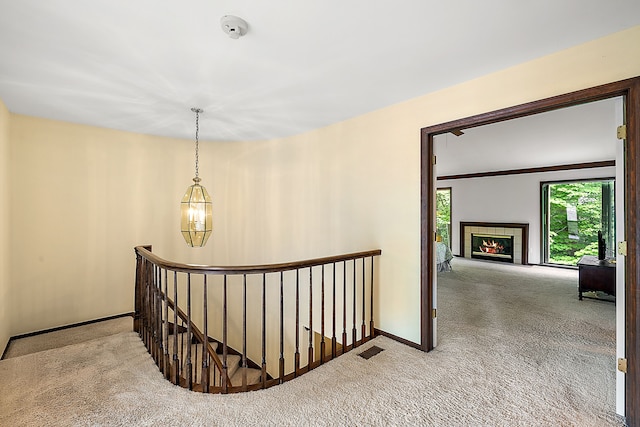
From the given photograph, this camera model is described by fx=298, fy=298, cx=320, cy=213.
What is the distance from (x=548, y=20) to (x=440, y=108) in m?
0.98

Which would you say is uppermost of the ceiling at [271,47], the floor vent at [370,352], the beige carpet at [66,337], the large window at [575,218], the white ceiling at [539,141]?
the white ceiling at [539,141]

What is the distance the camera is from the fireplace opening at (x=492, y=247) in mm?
7379

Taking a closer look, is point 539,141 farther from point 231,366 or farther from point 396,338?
point 231,366

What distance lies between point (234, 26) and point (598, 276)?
5.31 metres

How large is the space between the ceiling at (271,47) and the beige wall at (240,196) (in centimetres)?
23

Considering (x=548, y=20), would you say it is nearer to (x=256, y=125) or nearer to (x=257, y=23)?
(x=257, y=23)

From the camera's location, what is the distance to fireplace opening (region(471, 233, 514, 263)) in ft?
24.2

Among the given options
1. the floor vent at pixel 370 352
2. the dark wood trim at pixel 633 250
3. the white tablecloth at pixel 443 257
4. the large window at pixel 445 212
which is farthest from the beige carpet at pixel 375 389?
the large window at pixel 445 212

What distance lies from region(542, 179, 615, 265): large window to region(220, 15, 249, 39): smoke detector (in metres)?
7.67

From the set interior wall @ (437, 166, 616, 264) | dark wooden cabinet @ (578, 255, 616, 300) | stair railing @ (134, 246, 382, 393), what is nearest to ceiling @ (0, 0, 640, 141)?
stair railing @ (134, 246, 382, 393)

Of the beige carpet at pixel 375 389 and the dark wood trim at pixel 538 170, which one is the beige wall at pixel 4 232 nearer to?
the beige carpet at pixel 375 389

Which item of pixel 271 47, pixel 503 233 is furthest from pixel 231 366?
pixel 503 233

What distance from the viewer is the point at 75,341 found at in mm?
3275

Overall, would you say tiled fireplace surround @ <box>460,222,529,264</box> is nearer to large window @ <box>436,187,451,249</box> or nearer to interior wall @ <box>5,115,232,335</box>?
large window @ <box>436,187,451,249</box>
